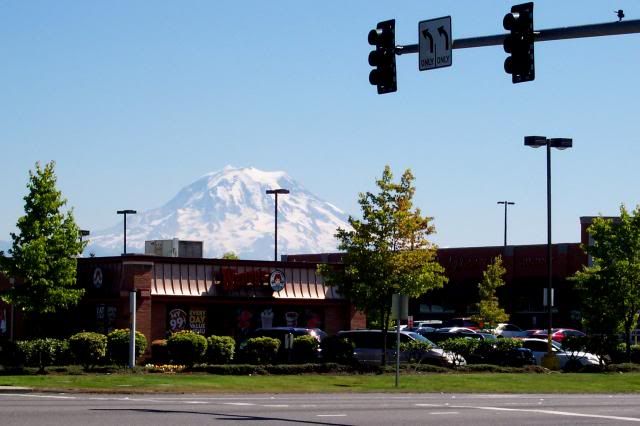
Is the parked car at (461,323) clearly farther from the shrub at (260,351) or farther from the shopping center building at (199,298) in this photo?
the shrub at (260,351)

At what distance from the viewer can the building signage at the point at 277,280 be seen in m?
50.1

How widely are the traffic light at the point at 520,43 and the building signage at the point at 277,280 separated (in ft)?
106

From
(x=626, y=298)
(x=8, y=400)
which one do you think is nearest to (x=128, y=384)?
(x=8, y=400)

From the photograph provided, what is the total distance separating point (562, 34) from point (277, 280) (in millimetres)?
33032

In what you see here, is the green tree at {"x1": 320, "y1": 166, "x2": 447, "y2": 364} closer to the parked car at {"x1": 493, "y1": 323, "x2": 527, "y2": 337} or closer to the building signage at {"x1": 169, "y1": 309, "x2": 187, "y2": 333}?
the building signage at {"x1": 169, "y1": 309, "x2": 187, "y2": 333}

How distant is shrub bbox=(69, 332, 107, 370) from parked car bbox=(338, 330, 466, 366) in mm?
9408

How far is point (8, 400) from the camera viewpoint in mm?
25719

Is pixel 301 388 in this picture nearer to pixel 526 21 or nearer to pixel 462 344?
pixel 462 344

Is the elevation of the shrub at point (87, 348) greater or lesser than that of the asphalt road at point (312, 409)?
greater

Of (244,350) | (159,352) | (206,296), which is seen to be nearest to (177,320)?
(206,296)

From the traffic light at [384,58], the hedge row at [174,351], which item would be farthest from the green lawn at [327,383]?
the traffic light at [384,58]

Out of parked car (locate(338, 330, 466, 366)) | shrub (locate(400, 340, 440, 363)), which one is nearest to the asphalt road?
shrub (locate(400, 340, 440, 363))

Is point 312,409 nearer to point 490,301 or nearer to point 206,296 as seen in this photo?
point 206,296

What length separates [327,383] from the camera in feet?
Result: 116
